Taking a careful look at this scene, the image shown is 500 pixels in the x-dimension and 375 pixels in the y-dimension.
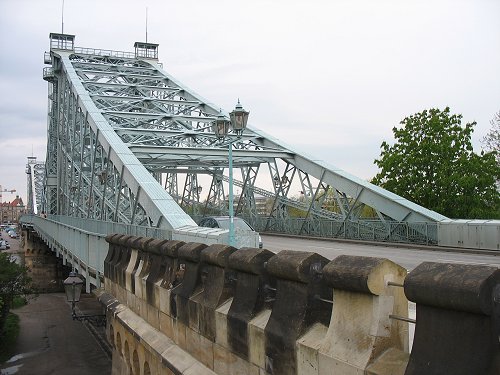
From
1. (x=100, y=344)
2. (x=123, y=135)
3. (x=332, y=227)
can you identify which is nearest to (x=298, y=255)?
(x=332, y=227)

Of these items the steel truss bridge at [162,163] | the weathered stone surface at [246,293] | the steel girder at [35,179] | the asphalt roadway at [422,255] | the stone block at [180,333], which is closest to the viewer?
the weathered stone surface at [246,293]

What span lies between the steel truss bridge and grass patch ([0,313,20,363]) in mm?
7586

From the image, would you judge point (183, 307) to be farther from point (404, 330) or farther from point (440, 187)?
point (440, 187)

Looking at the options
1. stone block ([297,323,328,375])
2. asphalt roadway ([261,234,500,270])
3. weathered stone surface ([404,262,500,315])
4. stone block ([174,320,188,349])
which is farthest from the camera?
asphalt roadway ([261,234,500,270])

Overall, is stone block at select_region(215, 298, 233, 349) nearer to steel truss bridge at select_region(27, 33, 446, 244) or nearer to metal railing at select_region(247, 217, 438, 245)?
steel truss bridge at select_region(27, 33, 446, 244)

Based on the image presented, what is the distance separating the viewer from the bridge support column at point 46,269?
50.0 metres

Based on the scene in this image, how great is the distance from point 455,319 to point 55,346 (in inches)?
1186

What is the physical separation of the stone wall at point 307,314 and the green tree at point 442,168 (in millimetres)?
21724

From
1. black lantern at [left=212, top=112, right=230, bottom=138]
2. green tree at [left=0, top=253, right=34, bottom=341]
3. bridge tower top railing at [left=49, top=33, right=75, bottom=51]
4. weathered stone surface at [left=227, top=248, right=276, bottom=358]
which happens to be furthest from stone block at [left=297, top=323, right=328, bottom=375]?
bridge tower top railing at [left=49, top=33, right=75, bottom=51]

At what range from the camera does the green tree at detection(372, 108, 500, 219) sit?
27.6m

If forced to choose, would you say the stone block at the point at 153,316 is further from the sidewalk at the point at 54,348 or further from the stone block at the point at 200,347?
the sidewalk at the point at 54,348

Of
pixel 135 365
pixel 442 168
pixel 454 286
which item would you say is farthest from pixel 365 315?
pixel 442 168

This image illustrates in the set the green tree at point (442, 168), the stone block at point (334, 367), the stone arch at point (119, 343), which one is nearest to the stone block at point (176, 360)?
the stone block at point (334, 367)

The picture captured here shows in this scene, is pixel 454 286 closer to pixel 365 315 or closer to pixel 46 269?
pixel 365 315
